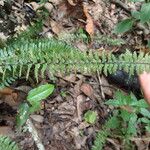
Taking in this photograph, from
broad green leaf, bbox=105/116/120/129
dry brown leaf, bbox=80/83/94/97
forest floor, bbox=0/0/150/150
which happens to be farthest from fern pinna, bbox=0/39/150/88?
dry brown leaf, bbox=80/83/94/97

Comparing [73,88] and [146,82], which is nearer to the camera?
[146,82]

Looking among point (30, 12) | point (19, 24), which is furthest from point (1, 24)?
point (30, 12)

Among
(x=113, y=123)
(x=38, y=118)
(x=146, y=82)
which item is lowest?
(x=113, y=123)

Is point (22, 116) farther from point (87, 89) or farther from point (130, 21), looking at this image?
point (130, 21)

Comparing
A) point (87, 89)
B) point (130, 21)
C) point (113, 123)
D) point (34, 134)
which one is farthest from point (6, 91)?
point (130, 21)

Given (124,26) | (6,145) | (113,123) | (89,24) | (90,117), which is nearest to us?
(6,145)

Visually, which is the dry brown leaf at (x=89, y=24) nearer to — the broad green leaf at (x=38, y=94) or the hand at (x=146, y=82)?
the broad green leaf at (x=38, y=94)

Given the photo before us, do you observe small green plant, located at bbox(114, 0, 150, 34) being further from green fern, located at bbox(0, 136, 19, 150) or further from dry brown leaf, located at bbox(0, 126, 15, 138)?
green fern, located at bbox(0, 136, 19, 150)
